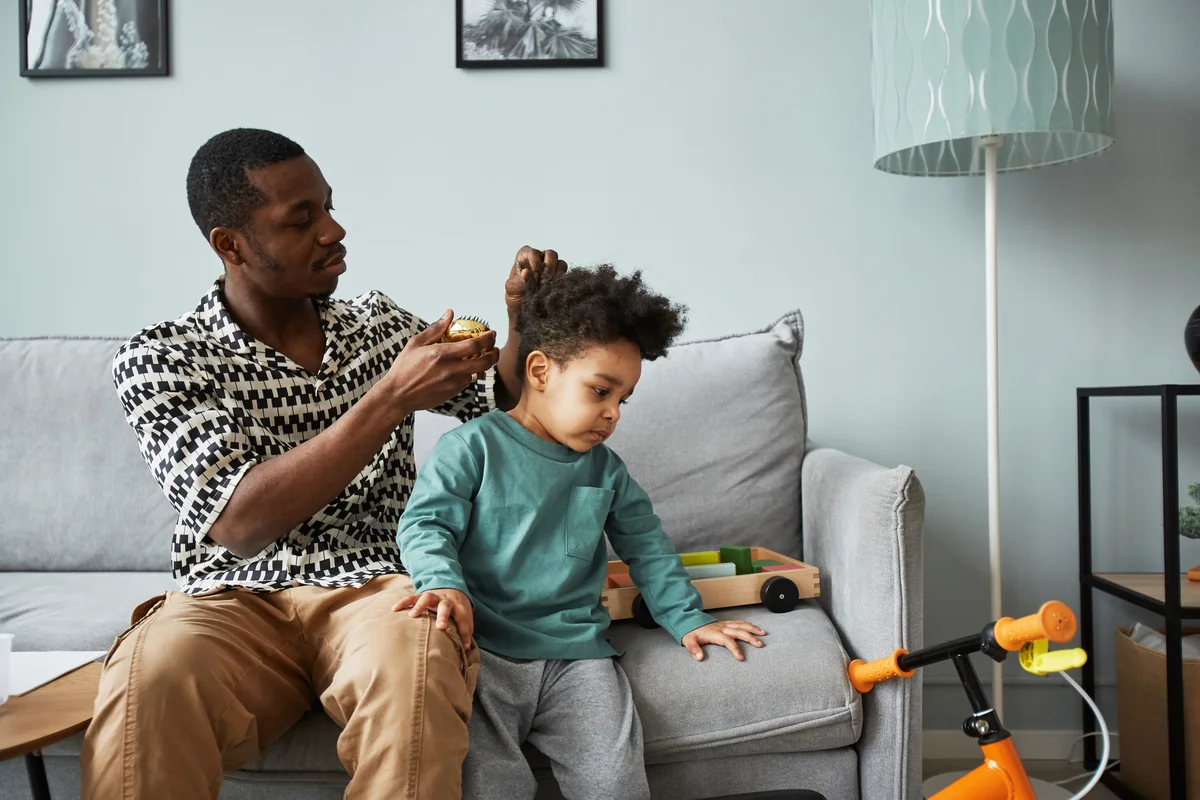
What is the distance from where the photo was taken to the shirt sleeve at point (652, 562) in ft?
4.33

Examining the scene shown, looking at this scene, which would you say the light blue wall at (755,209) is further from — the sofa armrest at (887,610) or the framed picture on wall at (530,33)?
the sofa armrest at (887,610)

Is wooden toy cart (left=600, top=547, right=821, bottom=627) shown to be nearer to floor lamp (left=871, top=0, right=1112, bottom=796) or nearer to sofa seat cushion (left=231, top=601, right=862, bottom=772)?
sofa seat cushion (left=231, top=601, right=862, bottom=772)

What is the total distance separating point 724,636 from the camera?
4.20 ft

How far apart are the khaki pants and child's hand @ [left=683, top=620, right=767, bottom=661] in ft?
Answer: 1.06

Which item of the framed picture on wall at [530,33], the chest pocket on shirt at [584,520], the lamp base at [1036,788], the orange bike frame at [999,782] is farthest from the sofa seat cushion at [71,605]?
the lamp base at [1036,788]

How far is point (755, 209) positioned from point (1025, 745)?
1323 millimetres

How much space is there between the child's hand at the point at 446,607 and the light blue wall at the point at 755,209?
1054 mm

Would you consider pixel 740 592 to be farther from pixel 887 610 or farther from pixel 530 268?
pixel 530 268

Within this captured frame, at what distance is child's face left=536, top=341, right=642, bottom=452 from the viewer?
1249 mm

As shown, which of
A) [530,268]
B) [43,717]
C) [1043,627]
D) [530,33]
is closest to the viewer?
[1043,627]

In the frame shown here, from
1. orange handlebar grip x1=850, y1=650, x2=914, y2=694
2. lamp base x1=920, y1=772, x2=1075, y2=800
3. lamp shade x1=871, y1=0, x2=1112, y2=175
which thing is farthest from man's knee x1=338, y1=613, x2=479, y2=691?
lamp shade x1=871, y1=0, x2=1112, y2=175

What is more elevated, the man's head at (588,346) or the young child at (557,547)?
the man's head at (588,346)

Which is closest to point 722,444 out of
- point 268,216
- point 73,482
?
point 268,216

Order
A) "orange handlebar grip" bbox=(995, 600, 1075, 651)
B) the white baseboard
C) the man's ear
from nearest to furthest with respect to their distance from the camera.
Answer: "orange handlebar grip" bbox=(995, 600, 1075, 651) < the man's ear < the white baseboard
